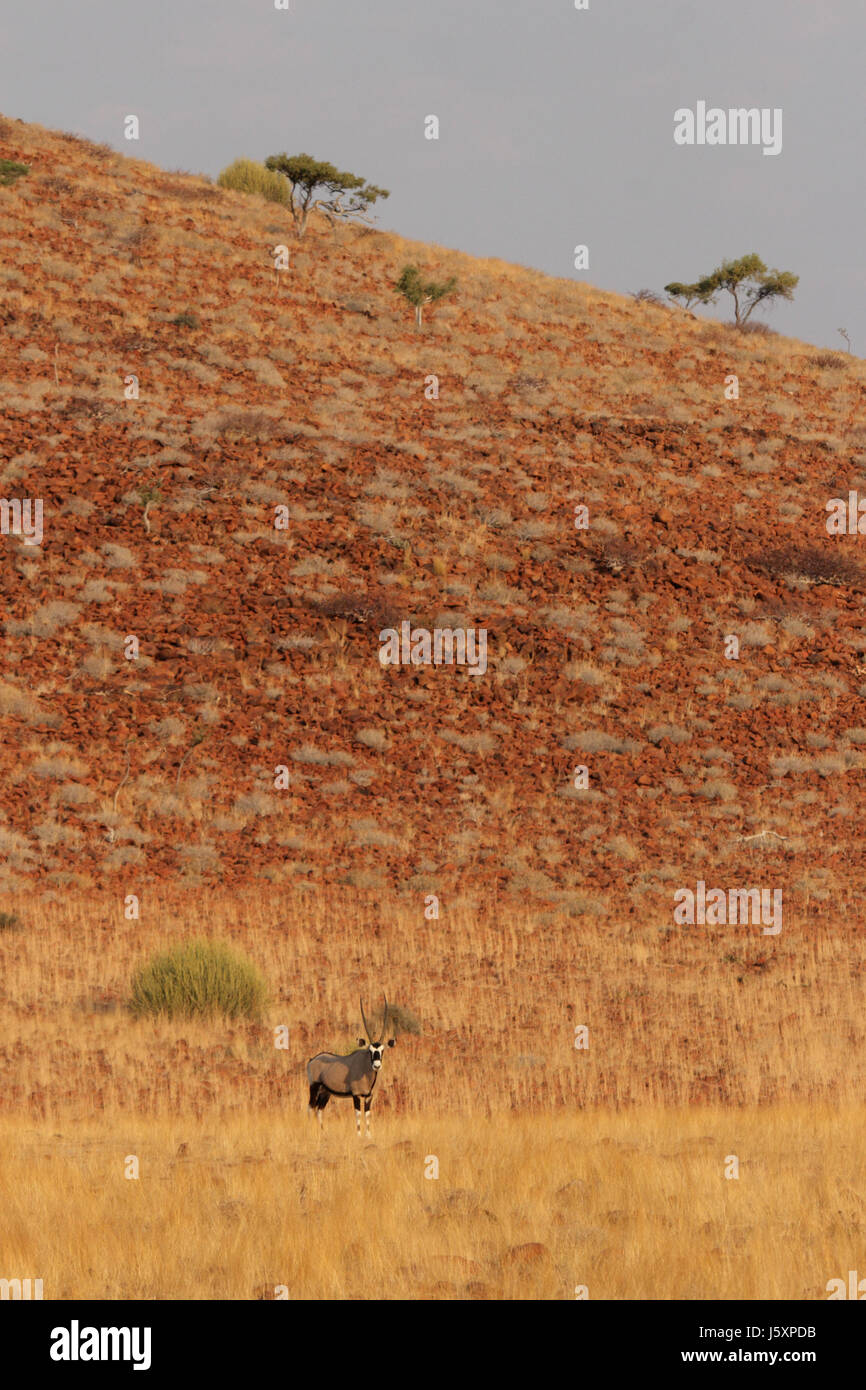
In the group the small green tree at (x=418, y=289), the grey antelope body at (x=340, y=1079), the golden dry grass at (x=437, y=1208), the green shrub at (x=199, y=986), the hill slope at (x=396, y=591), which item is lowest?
the golden dry grass at (x=437, y=1208)

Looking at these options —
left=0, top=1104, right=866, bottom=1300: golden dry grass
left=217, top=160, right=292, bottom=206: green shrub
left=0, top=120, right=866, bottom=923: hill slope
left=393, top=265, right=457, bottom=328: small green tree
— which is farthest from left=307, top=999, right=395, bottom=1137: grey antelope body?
left=217, top=160, right=292, bottom=206: green shrub

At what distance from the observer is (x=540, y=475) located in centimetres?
3425

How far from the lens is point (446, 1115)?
10836 millimetres

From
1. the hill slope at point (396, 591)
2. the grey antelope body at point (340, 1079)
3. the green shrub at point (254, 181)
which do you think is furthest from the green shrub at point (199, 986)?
the green shrub at point (254, 181)

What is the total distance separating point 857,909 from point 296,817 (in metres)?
8.94

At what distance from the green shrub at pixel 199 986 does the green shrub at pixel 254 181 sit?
46935mm

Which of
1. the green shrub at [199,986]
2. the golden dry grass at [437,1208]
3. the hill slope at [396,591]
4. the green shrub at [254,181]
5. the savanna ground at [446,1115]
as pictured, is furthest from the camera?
the green shrub at [254,181]

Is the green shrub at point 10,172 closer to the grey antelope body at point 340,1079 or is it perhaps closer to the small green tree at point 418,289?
the small green tree at point 418,289

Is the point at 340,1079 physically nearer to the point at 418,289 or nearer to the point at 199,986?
the point at 199,986

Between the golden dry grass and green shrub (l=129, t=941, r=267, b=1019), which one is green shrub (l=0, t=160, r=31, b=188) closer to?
green shrub (l=129, t=941, r=267, b=1019)

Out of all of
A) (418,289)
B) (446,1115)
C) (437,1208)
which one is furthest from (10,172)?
(437,1208)

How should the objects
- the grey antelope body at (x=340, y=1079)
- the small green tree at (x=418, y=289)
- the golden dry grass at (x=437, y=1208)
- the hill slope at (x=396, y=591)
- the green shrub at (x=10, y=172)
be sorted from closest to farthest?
the golden dry grass at (x=437, y=1208) → the grey antelope body at (x=340, y=1079) → the hill slope at (x=396, y=591) → the small green tree at (x=418, y=289) → the green shrub at (x=10, y=172)

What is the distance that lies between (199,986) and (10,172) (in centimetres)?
4036

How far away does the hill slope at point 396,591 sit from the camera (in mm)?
21469
